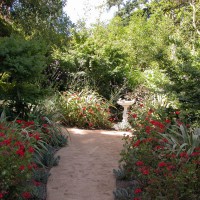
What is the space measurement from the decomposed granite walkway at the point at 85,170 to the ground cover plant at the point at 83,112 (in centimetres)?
110

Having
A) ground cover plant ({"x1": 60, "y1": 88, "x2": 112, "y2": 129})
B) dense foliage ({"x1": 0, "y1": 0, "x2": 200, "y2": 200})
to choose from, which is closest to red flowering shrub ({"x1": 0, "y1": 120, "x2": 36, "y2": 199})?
dense foliage ({"x1": 0, "y1": 0, "x2": 200, "y2": 200})

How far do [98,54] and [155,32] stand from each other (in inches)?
156

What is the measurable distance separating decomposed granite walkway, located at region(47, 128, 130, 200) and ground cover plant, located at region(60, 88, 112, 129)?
1104 mm

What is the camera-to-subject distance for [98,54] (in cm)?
966

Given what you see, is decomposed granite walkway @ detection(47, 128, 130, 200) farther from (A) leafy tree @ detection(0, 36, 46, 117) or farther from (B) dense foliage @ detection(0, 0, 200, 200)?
(A) leafy tree @ detection(0, 36, 46, 117)

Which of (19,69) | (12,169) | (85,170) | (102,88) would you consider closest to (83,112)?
(102,88)

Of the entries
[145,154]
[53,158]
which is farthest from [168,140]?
[53,158]

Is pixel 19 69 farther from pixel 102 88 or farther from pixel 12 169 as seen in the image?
pixel 102 88

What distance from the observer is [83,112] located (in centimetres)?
785

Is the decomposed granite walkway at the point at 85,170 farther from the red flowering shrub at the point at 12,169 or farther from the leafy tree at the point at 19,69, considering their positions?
the leafy tree at the point at 19,69

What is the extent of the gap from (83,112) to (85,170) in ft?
11.1

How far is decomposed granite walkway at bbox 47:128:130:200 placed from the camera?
12.4ft

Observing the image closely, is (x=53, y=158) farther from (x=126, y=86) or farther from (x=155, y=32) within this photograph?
(x=155, y=32)

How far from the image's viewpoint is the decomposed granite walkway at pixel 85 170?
3.77 meters
